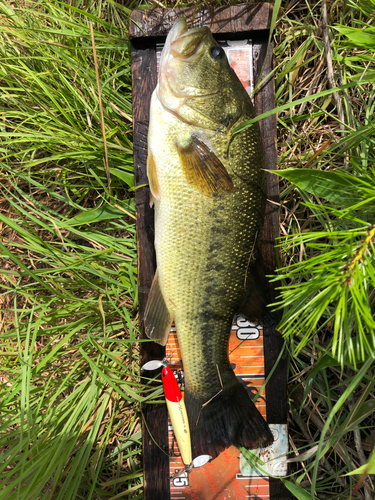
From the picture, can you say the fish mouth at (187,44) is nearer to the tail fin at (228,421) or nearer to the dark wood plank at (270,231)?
the dark wood plank at (270,231)

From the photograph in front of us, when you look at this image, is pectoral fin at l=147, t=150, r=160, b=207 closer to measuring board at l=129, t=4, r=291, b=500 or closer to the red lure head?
measuring board at l=129, t=4, r=291, b=500

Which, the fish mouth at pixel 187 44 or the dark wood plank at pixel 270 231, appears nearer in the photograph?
the fish mouth at pixel 187 44

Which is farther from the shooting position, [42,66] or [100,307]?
[42,66]

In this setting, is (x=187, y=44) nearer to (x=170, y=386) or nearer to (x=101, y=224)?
(x=101, y=224)

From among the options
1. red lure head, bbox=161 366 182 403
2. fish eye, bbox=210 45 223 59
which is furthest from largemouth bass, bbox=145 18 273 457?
red lure head, bbox=161 366 182 403

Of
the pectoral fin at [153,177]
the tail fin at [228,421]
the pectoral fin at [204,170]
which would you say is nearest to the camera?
the pectoral fin at [204,170]

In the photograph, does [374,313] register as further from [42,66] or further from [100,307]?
[42,66]

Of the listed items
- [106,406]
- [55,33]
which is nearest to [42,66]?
[55,33]

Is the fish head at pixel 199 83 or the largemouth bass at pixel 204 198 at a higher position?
the fish head at pixel 199 83

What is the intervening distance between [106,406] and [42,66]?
2.15m

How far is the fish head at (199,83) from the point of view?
5.47ft

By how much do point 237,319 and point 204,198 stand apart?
0.82 metres

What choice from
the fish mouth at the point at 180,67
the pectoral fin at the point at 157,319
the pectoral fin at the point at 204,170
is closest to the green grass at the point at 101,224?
the pectoral fin at the point at 157,319

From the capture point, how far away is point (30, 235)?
6.95 ft
